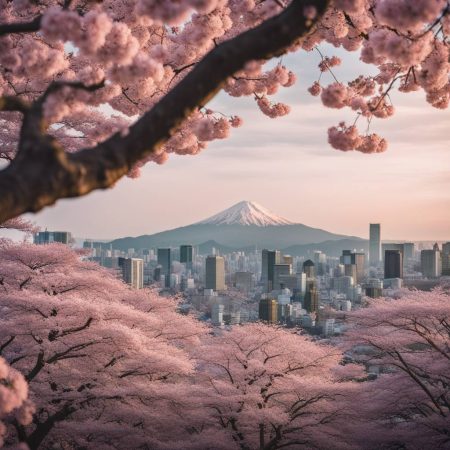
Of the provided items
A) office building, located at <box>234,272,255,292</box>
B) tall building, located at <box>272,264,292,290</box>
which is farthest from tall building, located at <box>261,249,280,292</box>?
office building, located at <box>234,272,255,292</box>

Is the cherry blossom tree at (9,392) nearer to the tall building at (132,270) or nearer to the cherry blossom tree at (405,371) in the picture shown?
the cherry blossom tree at (405,371)

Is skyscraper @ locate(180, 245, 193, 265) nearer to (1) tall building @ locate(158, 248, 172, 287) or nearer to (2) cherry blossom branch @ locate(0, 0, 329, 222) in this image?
(1) tall building @ locate(158, 248, 172, 287)

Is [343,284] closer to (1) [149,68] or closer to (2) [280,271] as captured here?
(2) [280,271]

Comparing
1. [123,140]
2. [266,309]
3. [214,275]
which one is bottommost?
[266,309]

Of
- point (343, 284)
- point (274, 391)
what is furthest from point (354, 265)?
point (274, 391)

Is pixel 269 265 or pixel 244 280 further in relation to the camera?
pixel 269 265

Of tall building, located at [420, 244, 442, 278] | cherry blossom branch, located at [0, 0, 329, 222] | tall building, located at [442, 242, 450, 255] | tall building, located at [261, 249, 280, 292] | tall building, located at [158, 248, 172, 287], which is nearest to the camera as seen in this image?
cherry blossom branch, located at [0, 0, 329, 222]
